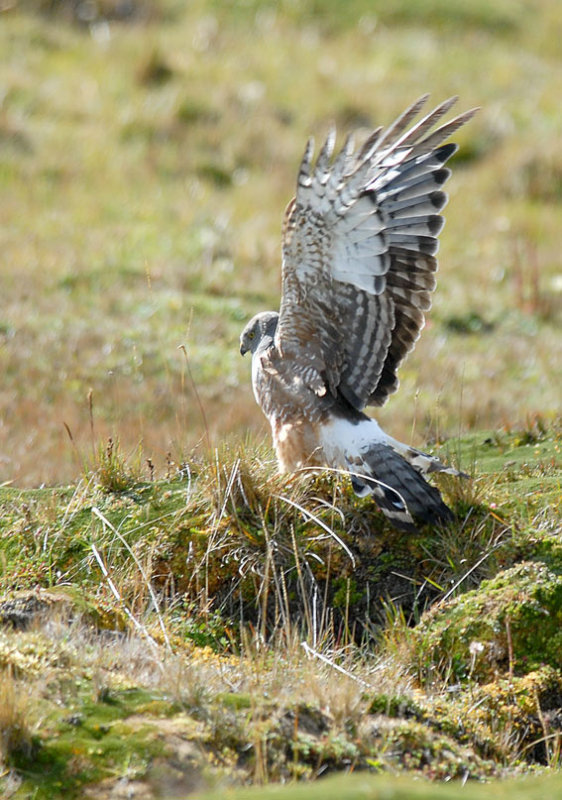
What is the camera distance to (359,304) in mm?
5875

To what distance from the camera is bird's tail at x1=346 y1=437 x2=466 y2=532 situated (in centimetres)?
529

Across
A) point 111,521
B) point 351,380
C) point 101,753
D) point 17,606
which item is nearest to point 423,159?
point 351,380

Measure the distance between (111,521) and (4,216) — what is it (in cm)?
817

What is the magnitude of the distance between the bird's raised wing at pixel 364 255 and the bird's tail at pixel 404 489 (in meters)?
0.64

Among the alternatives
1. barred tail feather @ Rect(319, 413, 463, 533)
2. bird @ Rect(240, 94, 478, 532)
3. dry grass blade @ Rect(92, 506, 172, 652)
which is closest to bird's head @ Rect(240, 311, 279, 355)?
bird @ Rect(240, 94, 478, 532)

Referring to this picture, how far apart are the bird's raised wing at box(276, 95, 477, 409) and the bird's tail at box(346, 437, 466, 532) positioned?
→ 636 mm

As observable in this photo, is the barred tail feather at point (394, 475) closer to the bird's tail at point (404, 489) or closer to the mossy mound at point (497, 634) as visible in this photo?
the bird's tail at point (404, 489)

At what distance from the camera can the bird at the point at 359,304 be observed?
5.45m

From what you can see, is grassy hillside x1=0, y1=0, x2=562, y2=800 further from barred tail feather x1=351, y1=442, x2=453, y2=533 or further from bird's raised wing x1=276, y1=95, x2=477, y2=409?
bird's raised wing x1=276, y1=95, x2=477, y2=409

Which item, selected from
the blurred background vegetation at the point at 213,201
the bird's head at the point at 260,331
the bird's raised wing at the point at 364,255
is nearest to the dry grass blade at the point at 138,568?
the blurred background vegetation at the point at 213,201

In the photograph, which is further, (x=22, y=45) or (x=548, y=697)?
(x=22, y=45)

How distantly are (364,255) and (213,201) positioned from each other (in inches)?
351

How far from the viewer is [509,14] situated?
72.7 feet

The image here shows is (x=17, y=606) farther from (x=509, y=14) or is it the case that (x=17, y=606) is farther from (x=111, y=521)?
(x=509, y=14)
